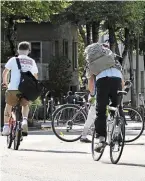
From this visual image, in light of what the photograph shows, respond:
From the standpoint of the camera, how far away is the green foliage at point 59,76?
3488cm

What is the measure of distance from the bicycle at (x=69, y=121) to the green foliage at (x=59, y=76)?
77.1 ft

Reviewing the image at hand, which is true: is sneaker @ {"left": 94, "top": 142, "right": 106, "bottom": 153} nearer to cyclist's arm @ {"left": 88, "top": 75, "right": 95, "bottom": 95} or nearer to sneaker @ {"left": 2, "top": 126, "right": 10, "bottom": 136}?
cyclist's arm @ {"left": 88, "top": 75, "right": 95, "bottom": 95}

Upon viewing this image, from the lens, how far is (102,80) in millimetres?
8180

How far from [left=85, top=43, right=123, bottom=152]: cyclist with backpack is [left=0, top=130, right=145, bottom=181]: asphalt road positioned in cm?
51

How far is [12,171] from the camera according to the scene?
24.2 ft

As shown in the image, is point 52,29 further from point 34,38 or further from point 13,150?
point 13,150

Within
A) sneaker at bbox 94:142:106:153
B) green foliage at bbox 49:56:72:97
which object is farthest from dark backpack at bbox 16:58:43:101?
green foliage at bbox 49:56:72:97

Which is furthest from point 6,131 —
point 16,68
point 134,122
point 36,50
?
point 36,50

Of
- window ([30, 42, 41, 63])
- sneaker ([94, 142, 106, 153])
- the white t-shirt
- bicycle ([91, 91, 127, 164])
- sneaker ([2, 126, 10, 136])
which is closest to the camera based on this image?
bicycle ([91, 91, 127, 164])

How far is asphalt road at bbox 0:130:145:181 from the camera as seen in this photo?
698cm

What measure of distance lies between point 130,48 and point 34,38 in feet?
21.7

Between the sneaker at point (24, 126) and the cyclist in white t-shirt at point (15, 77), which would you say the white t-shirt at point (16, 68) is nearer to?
the cyclist in white t-shirt at point (15, 77)

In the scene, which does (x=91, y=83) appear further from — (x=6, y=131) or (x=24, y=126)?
(x=6, y=131)

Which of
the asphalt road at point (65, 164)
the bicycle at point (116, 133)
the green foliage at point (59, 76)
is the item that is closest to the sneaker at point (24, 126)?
the asphalt road at point (65, 164)
